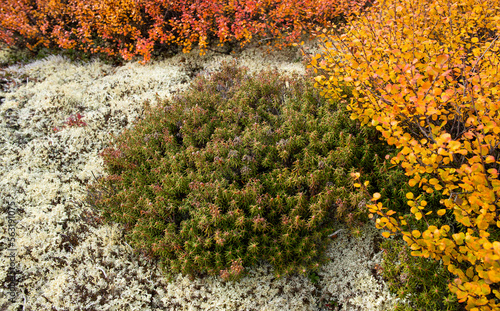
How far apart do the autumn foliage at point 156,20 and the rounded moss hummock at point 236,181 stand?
3057 millimetres

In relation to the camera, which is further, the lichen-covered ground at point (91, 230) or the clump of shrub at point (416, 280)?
the lichen-covered ground at point (91, 230)

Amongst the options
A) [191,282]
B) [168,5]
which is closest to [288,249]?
[191,282]

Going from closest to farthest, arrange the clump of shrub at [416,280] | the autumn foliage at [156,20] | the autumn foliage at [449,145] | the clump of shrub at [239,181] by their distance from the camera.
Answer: the autumn foliage at [449,145] → the clump of shrub at [416,280] → the clump of shrub at [239,181] → the autumn foliage at [156,20]

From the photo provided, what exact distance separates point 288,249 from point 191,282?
1.73 m

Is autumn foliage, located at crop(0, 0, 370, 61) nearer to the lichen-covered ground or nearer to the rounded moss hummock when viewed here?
the lichen-covered ground

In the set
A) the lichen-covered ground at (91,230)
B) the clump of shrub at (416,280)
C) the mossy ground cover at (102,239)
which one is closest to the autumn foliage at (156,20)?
the lichen-covered ground at (91,230)

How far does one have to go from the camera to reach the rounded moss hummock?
14.3ft

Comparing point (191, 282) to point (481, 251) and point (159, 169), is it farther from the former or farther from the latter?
point (481, 251)

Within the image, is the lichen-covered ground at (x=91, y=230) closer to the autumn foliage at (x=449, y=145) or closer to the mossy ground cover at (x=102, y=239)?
the mossy ground cover at (x=102, y=239)

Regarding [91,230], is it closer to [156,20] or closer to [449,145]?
[449,145]

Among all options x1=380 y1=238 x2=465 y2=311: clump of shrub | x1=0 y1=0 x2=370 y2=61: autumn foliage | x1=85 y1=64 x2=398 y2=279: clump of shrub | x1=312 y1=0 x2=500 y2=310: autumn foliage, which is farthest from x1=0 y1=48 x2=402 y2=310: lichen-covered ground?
x1=312 y1=0 x2=500 y2=310: autumn foliage

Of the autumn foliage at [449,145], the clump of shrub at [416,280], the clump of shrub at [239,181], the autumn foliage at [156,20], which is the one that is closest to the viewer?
the autumn foliage at [449,145]

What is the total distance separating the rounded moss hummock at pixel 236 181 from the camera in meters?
4.36

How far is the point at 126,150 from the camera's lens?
19.0ft
